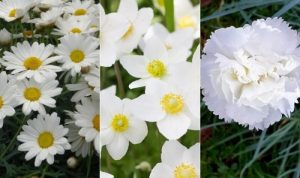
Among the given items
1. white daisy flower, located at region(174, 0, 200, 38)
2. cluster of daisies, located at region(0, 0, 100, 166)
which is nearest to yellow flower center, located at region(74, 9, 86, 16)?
cluster of daisies, located at region(0, 0, 100, 166)

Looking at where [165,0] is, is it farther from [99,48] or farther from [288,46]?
[288,46]

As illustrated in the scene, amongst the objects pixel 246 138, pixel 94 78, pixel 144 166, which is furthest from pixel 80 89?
pixel 246 138

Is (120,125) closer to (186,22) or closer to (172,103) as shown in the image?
(172,103)

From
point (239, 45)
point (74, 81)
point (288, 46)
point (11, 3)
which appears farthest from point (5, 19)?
point (288, 46)

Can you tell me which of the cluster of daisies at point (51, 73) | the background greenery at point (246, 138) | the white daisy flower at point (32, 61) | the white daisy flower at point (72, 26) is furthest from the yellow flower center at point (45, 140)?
the background greenery at point (246, 138)

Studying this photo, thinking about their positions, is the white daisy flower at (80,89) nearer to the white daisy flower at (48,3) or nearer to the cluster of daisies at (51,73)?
the cluster of daisies at (51,73)

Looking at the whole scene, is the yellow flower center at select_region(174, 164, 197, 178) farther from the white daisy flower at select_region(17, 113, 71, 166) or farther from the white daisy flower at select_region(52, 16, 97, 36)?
the white daisy flower at select_region(52, 16, 97, 36)

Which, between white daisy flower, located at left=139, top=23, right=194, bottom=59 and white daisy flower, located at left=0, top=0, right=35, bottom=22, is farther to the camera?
white daisy flower, located at left=139, top=23, right=194, bottom=59
